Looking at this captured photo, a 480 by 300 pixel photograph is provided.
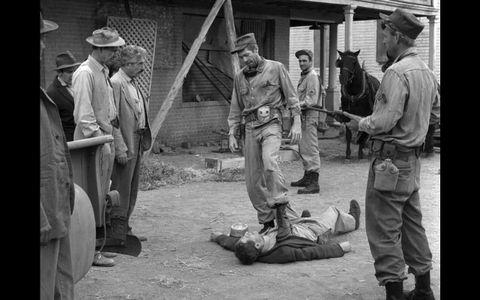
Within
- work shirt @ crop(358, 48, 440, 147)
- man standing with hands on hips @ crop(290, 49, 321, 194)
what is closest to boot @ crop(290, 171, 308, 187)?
man standing with hands on hips @ crop(290, 49, 321, 194)

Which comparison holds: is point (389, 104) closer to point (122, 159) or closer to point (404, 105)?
point (404, 105)

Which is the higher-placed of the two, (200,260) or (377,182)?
(377,182)

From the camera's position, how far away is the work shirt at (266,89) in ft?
22.2

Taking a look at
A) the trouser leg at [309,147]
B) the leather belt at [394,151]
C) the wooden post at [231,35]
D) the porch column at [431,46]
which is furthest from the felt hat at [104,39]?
the porch column at [431,46]

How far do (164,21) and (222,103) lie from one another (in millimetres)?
2650

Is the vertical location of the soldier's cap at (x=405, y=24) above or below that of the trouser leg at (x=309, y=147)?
above

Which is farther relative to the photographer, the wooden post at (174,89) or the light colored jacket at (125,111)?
the wooden post at (174,89)

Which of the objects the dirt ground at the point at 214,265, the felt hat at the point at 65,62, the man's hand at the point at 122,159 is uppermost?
the felt hat at the point at 65,62

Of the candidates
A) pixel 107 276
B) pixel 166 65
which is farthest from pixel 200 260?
pixel 166 65

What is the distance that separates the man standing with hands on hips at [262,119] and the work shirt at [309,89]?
3.12 m

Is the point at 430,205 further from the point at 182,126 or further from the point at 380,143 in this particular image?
the point at 182,126

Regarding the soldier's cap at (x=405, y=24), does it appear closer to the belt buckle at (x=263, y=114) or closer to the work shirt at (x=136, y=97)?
the belt buckle at (x=263, y=114)

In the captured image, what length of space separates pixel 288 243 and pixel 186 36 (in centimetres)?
977

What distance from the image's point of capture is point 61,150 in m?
3.01
